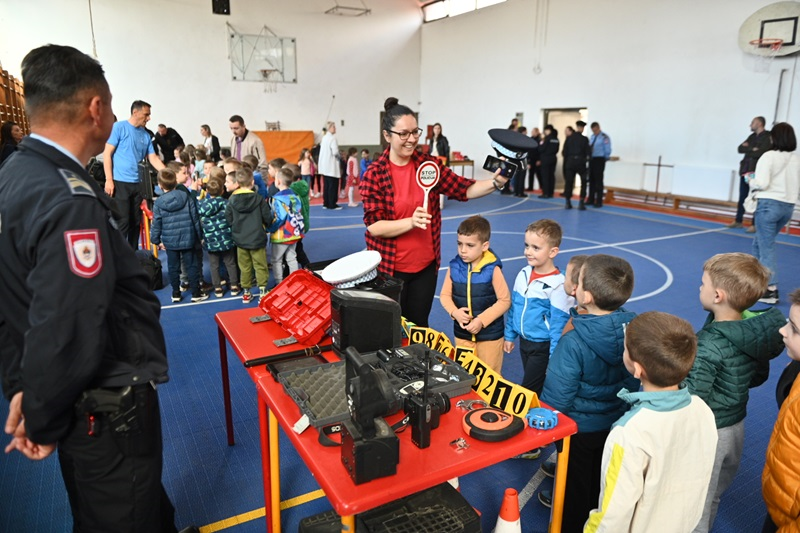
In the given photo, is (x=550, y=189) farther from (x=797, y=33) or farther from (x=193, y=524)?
(x=193, y=524)

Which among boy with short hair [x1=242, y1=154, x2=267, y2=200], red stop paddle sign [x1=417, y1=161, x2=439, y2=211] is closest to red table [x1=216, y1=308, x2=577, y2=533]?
red stop paddle sign [x1=417, y1=161, x2=439, y2=211]

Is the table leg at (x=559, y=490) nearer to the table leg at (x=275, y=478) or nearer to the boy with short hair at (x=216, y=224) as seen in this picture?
the table leg at (x=275, y=478)

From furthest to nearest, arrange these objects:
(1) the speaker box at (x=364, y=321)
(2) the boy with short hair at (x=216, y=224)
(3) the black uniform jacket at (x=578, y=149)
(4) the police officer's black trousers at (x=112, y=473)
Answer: (3) the black uniform jacket at (x=578, y=149)
(2) the boy with short hair at (x=216, y=224)
(1) the speaker box at (x=364, y=321)
(4) the police officer's black trousers at (x=112, y=473)

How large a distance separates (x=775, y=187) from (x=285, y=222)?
5.45 metres

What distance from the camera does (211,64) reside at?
1772cm

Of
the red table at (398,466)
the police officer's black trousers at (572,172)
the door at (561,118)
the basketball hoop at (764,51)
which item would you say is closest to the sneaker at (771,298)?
the red table at (398,466)

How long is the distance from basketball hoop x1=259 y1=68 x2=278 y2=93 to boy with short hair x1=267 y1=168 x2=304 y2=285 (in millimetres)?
13671

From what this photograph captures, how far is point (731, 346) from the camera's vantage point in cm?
231

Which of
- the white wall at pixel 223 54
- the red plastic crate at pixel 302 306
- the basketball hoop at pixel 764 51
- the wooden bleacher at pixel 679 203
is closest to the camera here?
the red plastic crate at pixel 302 306

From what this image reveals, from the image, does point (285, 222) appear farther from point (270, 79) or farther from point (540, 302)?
point (270, 79)

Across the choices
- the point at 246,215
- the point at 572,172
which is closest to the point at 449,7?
the point at 572,172

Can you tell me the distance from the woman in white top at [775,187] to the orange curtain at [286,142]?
596 inches

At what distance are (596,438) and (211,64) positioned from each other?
1843 centimetres

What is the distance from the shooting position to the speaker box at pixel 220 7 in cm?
1669
